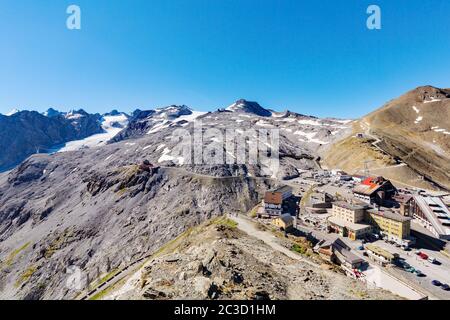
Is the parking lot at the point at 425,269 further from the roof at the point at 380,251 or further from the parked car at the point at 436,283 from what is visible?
the roof at the point at 380,251

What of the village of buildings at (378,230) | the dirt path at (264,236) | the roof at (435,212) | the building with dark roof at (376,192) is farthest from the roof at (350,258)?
the building with dark roof at (376,192)

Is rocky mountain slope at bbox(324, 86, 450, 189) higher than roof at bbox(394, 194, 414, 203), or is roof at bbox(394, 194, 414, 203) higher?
rocky mountain slope at bbox(324, 86, 450, 189)

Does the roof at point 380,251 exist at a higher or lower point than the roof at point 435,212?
lower

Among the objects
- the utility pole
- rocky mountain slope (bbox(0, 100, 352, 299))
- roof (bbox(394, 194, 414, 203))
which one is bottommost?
rocky mountain slope (bbox(0, 100, 352, 299))

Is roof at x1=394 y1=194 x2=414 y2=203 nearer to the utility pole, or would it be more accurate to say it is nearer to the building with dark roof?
the building with dark roof

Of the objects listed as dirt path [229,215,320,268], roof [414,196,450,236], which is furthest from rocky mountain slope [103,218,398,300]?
roof [414,196,450,236]
